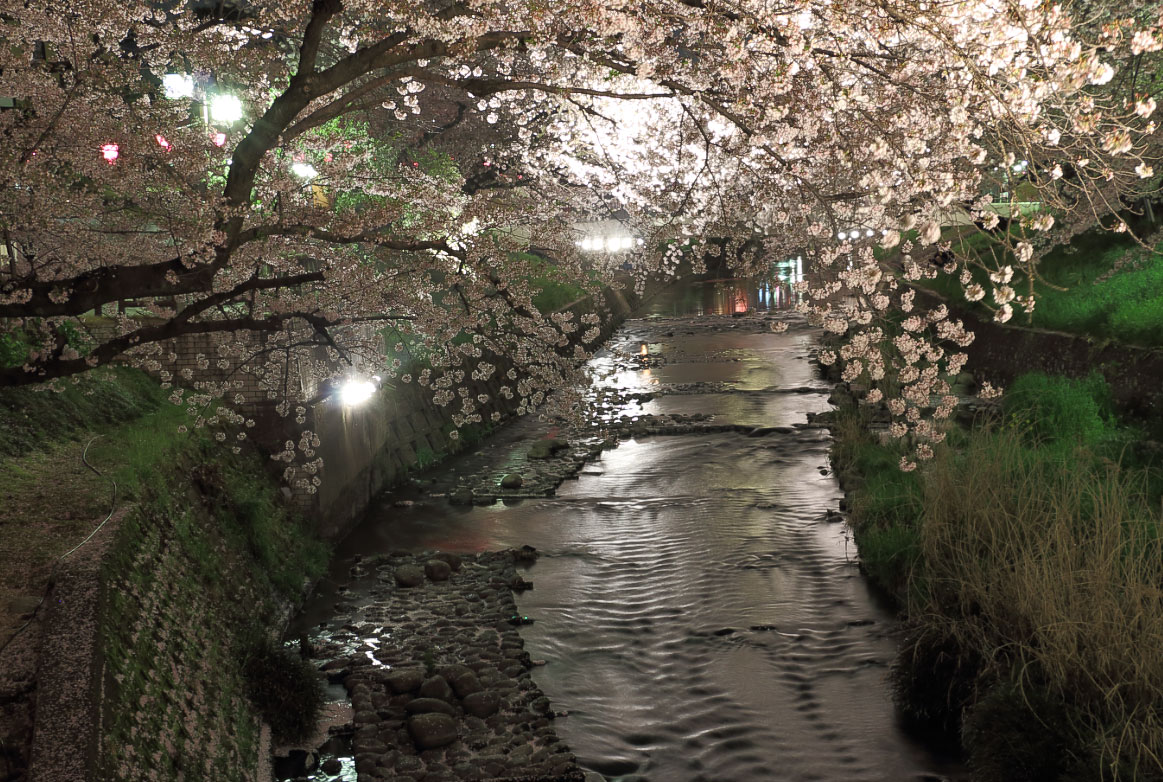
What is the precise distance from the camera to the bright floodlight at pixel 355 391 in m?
13.7

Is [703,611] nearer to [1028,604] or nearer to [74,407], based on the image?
[1028,604]

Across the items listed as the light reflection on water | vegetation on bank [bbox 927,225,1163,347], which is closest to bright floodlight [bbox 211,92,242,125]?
vegetation on bank [bbox 927,225,1163,347]

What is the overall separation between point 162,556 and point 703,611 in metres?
5.98

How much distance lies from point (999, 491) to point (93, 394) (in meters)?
10.8

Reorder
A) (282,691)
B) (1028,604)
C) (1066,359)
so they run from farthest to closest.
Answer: (1066,359) < (282,691) < (1028,604)

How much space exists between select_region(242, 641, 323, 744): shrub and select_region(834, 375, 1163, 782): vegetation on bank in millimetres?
5540

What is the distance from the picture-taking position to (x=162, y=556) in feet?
25.1

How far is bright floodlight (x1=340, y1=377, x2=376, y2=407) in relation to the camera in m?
13.7

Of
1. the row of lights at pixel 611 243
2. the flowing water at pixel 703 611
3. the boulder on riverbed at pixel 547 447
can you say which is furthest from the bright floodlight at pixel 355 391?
the row of lights at pixel 611 243

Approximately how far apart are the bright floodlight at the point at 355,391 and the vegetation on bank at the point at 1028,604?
7903 millimetres

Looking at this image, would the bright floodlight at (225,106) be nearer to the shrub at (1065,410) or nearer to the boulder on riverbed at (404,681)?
the boulder on riverbed at (404,681)

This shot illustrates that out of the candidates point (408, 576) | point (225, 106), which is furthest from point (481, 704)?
point (225, 106)

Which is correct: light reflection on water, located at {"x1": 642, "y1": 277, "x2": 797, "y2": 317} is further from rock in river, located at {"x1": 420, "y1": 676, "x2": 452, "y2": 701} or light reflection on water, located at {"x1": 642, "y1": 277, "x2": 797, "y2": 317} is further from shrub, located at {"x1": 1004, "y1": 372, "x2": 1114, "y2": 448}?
rock in river, located at {"x1": 420, "y1": 676, "x2": 452, "y2": 701}

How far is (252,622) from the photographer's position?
29.4 ft
